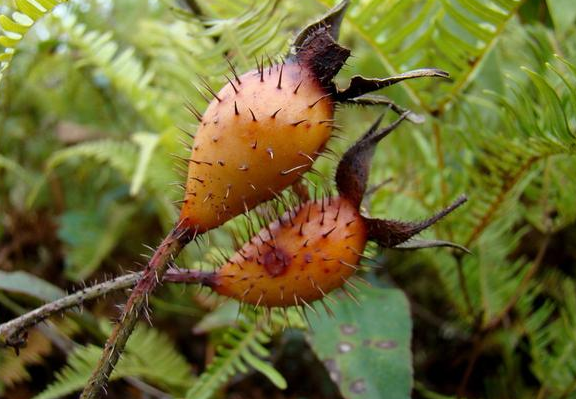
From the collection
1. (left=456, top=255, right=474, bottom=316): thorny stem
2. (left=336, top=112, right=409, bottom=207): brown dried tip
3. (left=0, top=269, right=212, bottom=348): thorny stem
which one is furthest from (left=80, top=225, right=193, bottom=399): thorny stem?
(left=456, top=255, right=474, bottom=316): thorny stem

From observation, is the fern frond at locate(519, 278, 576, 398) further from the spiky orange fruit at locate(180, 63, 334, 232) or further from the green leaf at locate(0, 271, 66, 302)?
the green leaf at locate(0, 271, 66, 302)

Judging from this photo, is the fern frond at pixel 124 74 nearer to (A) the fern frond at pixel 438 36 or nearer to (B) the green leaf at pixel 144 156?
(B) the green leaf at pixel 144 156

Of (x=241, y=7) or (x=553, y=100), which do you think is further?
(x=241, y=7)

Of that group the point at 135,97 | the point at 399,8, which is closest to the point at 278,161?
the point at 399,8

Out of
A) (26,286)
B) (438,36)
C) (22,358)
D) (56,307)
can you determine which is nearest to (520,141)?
(438,36)

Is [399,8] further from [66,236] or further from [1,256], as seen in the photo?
[1,256]

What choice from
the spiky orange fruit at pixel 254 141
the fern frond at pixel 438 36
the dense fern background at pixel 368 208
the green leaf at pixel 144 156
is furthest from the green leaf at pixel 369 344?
the green leaf at pixel 144 156

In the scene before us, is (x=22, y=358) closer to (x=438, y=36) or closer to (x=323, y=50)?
(x=323, y=50)
